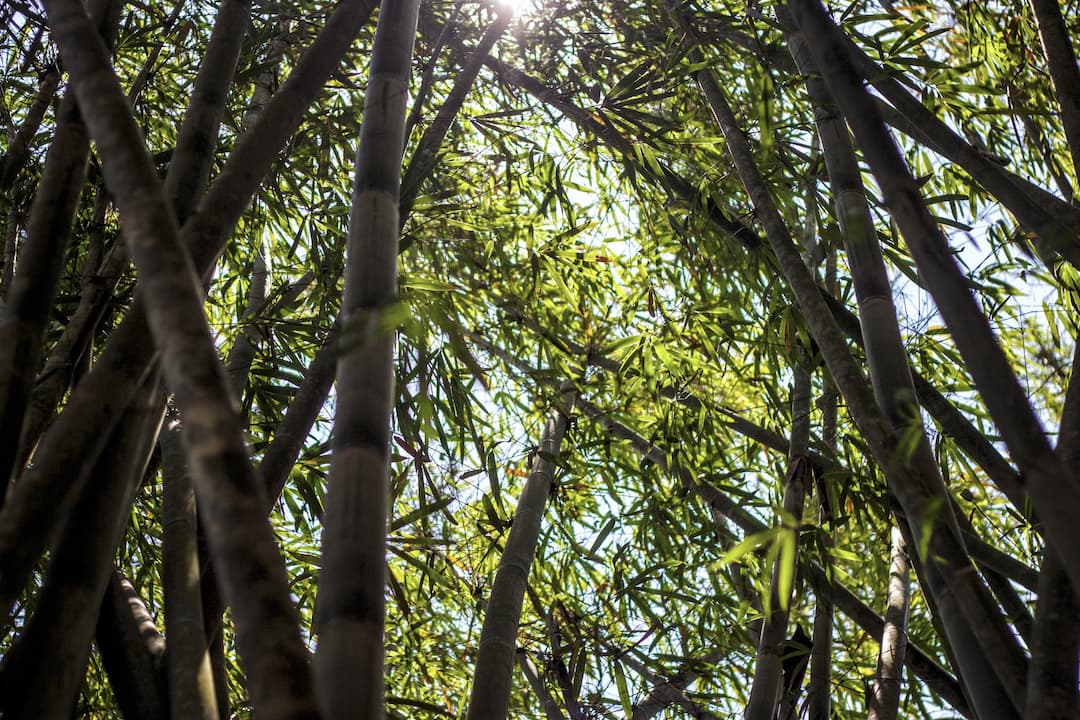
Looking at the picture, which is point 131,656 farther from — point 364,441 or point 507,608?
point 507,608

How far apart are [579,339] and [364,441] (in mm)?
2382

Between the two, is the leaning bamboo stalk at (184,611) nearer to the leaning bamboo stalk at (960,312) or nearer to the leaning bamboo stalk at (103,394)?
the leaning bamboo stalk at (103,394)

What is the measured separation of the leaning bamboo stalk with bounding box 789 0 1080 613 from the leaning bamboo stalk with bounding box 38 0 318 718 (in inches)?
23.1

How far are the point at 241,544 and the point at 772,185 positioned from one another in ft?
6.03

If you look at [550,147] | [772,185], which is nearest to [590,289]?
[550,147]

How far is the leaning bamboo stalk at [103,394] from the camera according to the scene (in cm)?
83

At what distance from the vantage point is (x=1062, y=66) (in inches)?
52.9

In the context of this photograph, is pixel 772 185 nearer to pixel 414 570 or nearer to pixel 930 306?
pixel 930 306

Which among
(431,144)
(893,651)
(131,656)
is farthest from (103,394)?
(893,651)

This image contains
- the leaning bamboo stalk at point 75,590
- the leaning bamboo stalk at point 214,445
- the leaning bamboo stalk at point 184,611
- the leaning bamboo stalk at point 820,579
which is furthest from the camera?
the leaning bamboo stalk at point 820,579

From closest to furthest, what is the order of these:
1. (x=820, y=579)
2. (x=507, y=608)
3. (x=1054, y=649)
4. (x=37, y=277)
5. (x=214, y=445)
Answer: (x=214, y=445) → (x=1054, y=649) → (x=37, y=277) → (x=507, y=608) → (x=820, y=579)

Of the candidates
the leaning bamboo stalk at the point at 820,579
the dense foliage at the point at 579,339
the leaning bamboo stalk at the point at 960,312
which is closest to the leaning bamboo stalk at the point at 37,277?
the dense foliage at the point at 579,339

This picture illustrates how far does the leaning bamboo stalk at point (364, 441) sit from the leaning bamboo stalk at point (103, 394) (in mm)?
111

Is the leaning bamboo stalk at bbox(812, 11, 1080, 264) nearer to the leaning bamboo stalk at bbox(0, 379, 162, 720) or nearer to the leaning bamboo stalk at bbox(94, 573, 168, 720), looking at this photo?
the leaning bamboo stalk at bbox(0, 379, 162, 720)
